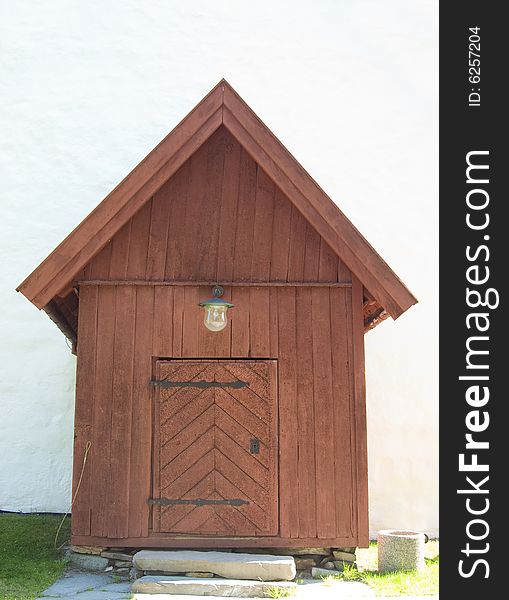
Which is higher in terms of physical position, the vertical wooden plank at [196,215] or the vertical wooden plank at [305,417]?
the vertical wooden plank at [196,215]

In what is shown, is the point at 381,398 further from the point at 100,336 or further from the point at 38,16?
the point at 38,16

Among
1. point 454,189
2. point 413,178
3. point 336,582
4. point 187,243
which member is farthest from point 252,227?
point 413,178

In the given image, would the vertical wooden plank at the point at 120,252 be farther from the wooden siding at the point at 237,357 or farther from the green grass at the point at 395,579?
the green grass at the point at 395,579

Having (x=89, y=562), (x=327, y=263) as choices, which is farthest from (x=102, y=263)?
(x=89, y=562)

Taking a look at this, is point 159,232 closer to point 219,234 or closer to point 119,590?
point 219,234

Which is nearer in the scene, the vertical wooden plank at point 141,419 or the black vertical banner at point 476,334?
the black vertical banner at point 476,334

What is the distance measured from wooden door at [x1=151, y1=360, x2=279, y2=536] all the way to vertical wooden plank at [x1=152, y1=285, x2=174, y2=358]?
Result: 14cm

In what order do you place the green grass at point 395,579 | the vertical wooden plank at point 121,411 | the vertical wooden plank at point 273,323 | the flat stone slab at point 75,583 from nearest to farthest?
1. the flat stone slab at point 75,583
2. the green grass at point 395,579
3. the vertical wooden plank at point 121,411
4. the vertical wooden plank at point 273,323

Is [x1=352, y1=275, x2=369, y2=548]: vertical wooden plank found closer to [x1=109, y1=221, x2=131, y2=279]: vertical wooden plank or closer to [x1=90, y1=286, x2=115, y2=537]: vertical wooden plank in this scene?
[x1=109, y1=221, x2=131, y2=279]: vertical wooden plank

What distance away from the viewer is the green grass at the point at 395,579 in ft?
→ 22.5

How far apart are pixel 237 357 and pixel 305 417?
841mm

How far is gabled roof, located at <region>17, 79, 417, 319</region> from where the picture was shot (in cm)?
717

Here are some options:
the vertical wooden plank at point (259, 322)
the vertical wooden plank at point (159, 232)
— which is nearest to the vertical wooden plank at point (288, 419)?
the vertical wooden plank at point (259, 322)

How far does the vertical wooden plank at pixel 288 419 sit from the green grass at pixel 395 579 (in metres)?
0.63
